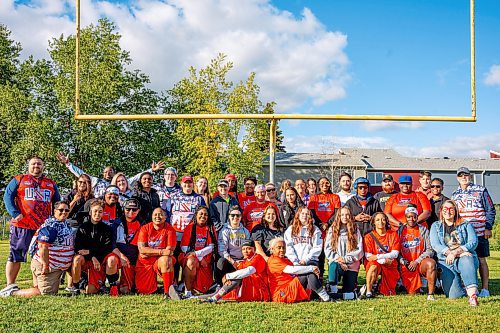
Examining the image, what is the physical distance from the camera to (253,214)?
7.17 metres

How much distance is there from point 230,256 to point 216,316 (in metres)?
1.56

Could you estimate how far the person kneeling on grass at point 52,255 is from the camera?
596cm

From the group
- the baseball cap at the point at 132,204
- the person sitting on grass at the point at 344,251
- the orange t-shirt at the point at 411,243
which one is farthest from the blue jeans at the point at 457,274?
the baseball cap at the point at 132,204

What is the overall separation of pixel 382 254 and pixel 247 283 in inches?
66.2

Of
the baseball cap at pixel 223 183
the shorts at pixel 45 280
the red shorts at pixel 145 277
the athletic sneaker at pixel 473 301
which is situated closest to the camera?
the athletic sneaker at pixel 473 301

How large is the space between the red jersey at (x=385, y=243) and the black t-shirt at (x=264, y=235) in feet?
3.52

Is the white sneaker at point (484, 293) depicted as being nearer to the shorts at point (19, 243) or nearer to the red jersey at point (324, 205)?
the red jersey at point (324, 205)

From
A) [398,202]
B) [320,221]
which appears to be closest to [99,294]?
[320,221]

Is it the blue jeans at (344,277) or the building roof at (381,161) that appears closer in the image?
the blue jeans at (344,277)

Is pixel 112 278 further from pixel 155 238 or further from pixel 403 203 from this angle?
pixel 403 203

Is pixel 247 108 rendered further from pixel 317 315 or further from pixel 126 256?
pixel 317 315

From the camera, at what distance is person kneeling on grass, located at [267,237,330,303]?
590cm

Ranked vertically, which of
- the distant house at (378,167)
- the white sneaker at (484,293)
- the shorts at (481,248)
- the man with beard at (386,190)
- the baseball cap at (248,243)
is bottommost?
the white sneaker at (484,293)

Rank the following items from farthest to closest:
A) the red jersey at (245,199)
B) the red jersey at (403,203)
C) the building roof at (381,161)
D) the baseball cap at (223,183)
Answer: the building roof at (381,161), the red jersey at (245,199), the baseball cap at (223,183), the red jersey at (403,203)
